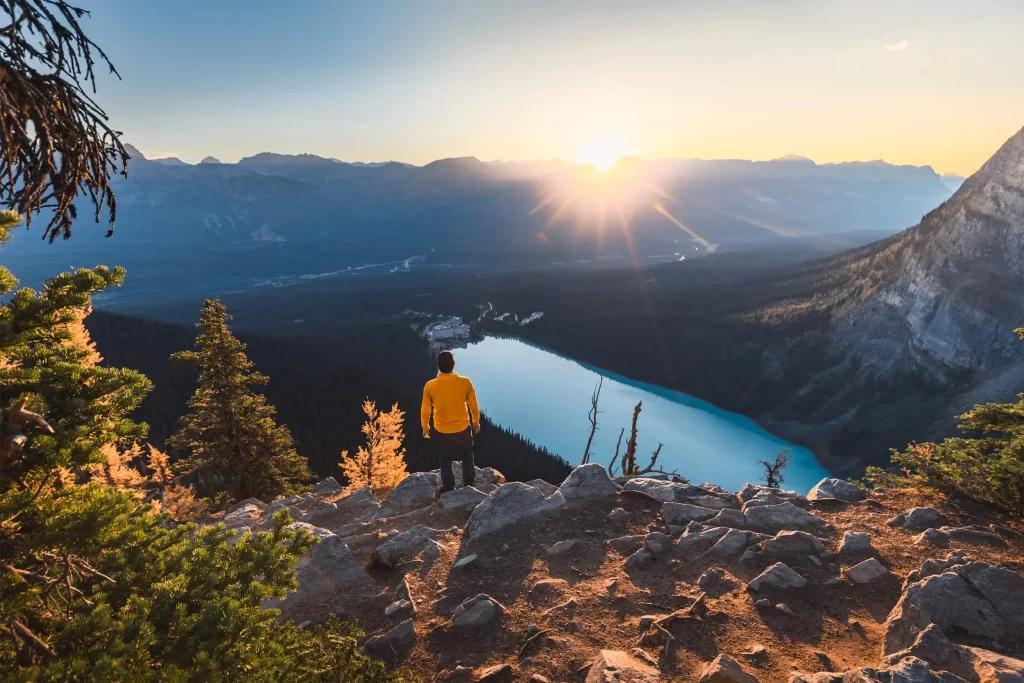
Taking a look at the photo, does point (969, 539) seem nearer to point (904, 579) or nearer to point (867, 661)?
point (904, 579)

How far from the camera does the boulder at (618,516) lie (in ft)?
30.5

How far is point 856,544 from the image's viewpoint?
7578 millimetres

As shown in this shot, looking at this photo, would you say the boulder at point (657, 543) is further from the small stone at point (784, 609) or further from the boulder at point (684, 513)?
the small stone at point (784, 609)

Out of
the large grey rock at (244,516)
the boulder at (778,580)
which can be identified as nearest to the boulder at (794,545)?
the boulder at (778,580)

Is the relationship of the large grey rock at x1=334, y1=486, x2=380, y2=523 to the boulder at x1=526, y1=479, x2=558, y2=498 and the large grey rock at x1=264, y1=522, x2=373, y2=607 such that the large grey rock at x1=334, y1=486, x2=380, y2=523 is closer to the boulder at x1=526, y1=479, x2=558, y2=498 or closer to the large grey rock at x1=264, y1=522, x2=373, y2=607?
the large grey rock at x1=264, y1=522, x2=373, y2=607

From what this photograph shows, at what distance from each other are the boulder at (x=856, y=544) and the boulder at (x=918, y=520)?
118 centimetres

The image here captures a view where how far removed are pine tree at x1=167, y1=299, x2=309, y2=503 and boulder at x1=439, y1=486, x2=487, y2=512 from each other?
33.9 feet

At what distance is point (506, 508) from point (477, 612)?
2.89m

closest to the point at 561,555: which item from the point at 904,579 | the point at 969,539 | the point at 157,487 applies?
the point at 904,579

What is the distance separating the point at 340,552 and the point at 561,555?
144 inches

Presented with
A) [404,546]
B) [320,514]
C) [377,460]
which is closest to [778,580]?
[404,546]

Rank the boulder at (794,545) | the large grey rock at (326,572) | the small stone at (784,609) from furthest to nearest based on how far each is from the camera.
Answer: the large grey rock at (326,572)
the boulder at (794,545)
the small stone at (784,609)

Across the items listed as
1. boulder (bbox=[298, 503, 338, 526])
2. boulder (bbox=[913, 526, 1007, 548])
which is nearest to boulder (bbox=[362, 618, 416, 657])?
boulder (bbox=[298, 503, 338, 526])

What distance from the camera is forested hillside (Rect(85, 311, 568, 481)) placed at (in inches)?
2273
